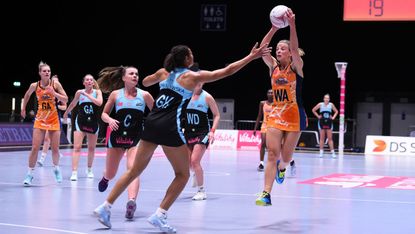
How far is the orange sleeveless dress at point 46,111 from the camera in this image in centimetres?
1006

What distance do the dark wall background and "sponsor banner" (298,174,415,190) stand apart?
49.7ft

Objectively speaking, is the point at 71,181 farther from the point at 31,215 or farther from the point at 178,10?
the point at 178,10

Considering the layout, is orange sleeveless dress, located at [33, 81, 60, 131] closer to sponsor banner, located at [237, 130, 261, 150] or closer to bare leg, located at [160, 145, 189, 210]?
bare leg, located at [160, 145, 189, 210]

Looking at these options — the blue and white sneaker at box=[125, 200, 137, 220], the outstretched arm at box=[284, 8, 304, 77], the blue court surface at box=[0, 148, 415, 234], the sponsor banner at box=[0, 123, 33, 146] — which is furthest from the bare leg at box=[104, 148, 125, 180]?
the sponsor banner at box=[0, 123, 33, 146]

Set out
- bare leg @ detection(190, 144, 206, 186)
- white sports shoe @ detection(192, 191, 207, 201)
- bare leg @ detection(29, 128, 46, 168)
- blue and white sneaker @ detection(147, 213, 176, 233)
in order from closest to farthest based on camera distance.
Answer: blue and white sneaker @ detection(147, 213, 176, 233) < white sports shoe @ detection(192, 191, 207, 201) < bare leg @ detection(190, 144, 206, 186) < bare leg @ detection(29, 128, 46, 168)

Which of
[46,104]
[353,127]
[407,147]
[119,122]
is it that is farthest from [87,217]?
[353,127]

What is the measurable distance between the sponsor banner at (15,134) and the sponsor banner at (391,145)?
41.3 ft

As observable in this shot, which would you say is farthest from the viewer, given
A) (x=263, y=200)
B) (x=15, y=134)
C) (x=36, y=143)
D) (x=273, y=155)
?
(x=15, y=134)

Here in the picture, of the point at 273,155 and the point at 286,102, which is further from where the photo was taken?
the point at 286,102

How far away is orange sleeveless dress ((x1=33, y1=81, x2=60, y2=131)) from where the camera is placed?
396 inches

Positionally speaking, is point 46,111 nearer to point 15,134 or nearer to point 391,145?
point 15,134

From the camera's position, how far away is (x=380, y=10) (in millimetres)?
19609

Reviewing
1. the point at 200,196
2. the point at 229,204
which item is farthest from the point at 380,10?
the point at 229,204

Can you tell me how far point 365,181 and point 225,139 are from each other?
43.1 feet
